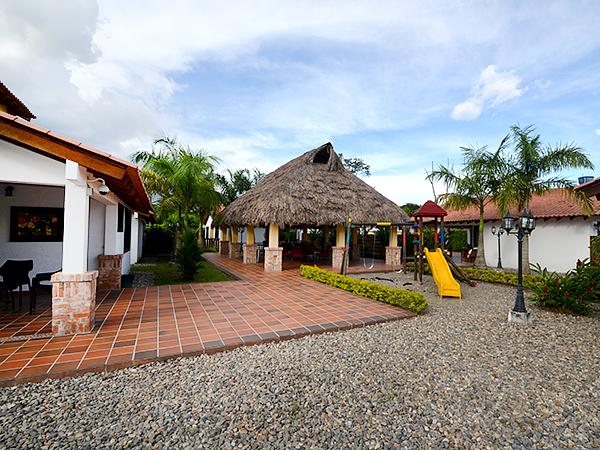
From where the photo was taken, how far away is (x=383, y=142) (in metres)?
18.1

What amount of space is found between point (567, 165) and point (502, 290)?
5.64 m

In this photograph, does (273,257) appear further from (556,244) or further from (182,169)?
(556,244)

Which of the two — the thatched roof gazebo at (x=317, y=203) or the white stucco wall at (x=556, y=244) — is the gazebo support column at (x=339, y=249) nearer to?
the thatched roof gazebo at (x=317, y=203)

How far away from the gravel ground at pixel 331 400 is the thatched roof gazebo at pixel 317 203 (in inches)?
281

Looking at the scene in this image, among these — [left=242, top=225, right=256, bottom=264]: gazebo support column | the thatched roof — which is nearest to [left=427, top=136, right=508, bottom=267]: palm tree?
the thatched roof

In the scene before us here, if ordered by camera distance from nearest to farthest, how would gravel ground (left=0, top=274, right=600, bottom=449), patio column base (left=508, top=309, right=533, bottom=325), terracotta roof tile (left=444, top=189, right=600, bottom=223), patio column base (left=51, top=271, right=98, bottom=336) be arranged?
gravel ground (left=0, top=274, right=600, bottom=449) < patio column base (left=51, top=271, right=98, bottom=336) < patio column base (left=508, top=309, right=533, bottom=325) < terracotta roof tile (left=444, top=189, right=600, bottom=223)

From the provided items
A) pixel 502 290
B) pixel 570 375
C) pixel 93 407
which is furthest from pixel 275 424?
pixel 502 290

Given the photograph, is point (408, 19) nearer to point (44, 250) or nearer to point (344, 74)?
point (344, 74)

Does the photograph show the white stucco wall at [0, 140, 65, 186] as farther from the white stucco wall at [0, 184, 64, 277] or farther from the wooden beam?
the white stucco wall at [0, 184, 64, 277]

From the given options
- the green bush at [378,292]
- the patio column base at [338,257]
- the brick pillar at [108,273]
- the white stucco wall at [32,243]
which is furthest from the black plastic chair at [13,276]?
the patio column base at [338,257]

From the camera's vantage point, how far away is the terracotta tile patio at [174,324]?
349 centimetres

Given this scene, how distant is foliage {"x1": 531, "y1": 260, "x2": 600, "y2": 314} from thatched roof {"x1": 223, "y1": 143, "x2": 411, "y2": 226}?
21.1 ft

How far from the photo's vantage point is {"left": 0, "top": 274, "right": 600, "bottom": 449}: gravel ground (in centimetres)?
235

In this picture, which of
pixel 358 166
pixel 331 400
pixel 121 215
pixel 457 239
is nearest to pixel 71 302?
pixel 331 400
